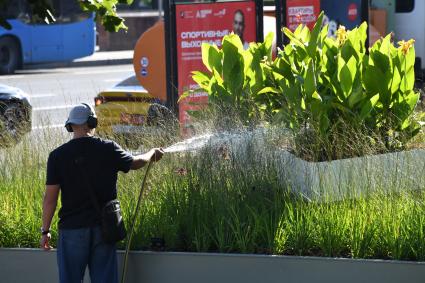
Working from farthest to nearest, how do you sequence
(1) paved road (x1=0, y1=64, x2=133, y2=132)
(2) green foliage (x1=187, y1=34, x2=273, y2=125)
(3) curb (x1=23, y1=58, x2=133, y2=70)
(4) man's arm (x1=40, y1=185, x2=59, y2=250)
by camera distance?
(3) curb (x1=23, y1=58, x2=133, y2=70) < (1) paved road (x1=0, y1=64, x2=133, y2=132) < (2) green foliage (x1=187, y1=34, x2=273, y2=125) < (4) man's arm (x1=40, y1=185, x2=59, y2=250)

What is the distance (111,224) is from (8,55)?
22943mm

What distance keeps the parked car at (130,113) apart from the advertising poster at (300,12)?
1964mm

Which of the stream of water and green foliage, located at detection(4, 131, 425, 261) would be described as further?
the stream of water

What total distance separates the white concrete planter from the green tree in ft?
4.92

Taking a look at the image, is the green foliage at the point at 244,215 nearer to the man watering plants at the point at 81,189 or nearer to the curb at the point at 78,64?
the man watering plants at the point at 81,189

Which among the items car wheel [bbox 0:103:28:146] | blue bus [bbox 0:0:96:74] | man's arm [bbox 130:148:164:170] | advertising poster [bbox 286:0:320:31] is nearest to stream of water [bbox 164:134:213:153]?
man's arm [bbox 130:148:164:170]

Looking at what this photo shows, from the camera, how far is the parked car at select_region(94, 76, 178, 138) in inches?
305

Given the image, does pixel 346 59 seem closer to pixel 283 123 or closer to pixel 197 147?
pixel 283 123

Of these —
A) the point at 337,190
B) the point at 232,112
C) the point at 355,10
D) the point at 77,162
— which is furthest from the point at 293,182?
the point at 355,10

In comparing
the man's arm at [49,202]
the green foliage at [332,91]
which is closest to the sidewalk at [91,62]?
the green foliage at [332,91]

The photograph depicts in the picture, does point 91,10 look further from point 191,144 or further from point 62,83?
point 62,83

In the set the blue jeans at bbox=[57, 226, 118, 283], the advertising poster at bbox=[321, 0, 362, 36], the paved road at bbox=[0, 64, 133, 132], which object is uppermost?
the advertising poster at bbox=[321, 0, 362, 36]

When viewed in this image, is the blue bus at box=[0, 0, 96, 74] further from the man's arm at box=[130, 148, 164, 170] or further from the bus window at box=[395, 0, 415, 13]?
the man's arm at box=[130, 148, 164, 170]

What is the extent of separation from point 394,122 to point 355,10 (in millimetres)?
5553
